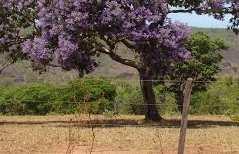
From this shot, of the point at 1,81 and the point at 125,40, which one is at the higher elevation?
the point at 125,40

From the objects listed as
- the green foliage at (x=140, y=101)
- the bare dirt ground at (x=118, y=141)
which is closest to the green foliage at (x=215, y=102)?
the green foliage at (x=140, y=101)

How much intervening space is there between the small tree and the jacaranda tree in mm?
9186

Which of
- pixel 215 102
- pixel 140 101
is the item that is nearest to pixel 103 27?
pixel 140 101

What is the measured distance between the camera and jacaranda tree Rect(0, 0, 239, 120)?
1981 cm

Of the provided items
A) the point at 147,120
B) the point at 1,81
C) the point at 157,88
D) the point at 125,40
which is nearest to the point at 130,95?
the point at 157,88

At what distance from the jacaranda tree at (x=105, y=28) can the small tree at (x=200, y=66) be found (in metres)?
9.19

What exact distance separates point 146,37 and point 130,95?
16.5 m

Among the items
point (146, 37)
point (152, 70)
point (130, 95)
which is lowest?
point (130, 95)

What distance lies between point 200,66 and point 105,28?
1217 cm

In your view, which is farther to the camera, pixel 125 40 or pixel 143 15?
pixel 125 40

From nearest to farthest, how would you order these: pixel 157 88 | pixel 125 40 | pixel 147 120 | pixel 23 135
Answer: pixel 23 135 → pixel 125 40 → pixel 147 120 → pixel 157 88

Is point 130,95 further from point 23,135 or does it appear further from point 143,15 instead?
point 23,135

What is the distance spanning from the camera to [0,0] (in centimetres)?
2173

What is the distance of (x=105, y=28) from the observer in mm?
20109
